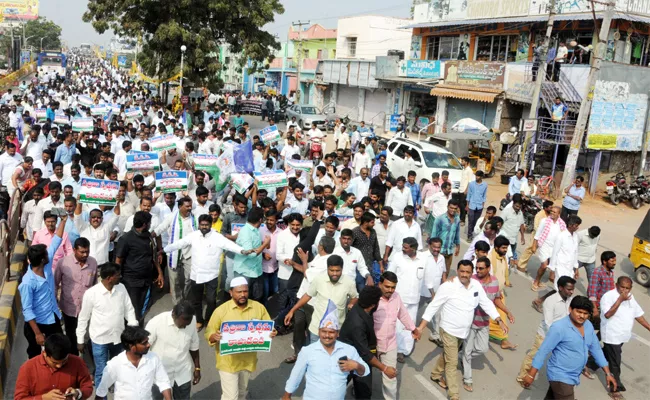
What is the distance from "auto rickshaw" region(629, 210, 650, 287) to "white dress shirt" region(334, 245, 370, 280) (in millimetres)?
6372

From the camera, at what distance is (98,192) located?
295 inches

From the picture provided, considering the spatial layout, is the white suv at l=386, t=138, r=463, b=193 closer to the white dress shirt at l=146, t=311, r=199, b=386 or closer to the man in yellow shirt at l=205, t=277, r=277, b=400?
the man in yellow shirt at l=205, t=277, r=277, b=400

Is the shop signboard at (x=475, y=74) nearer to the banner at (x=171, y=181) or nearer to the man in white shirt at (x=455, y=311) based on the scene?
the banner at (x=171, y=181)

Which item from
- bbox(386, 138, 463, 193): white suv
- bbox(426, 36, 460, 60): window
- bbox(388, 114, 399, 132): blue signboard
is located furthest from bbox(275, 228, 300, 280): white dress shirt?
bbox(388, 114, 399, 132): blue signboard

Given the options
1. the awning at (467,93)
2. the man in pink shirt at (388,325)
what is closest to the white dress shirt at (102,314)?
the man in pink shirt at (388,325)

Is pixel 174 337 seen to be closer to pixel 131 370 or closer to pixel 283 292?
pixel 131 370

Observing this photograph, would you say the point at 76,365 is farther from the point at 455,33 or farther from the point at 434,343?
the point at 455,33

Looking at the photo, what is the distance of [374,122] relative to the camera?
36.3 m

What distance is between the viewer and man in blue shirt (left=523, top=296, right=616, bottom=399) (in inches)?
202

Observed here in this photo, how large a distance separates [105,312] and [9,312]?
9.54ft

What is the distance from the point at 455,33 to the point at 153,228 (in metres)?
23.7

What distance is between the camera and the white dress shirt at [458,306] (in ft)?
19.5

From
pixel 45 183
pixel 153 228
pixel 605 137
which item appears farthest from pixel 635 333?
pixel 605 137

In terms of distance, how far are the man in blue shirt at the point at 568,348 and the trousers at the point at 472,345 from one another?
1.11 meters
